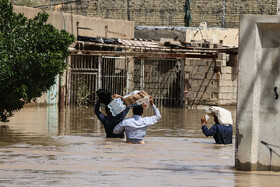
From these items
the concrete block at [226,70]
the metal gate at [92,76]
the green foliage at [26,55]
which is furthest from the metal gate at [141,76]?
the green foliage at [26,55]

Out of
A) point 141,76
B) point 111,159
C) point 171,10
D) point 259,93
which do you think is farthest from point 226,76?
point 259,93

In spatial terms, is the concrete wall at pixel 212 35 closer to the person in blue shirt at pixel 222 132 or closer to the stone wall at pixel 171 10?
the stone wall at pixel 171 10

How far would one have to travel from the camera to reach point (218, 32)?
33.7 meters

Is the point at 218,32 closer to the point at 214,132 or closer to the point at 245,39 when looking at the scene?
the point at 214,132

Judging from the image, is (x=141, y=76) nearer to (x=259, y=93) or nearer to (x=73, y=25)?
(x=73, y=25)

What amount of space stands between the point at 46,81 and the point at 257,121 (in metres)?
7.78

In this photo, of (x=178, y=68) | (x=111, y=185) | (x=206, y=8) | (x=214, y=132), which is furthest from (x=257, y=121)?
(x=206, y=8)

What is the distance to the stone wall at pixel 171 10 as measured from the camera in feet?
148

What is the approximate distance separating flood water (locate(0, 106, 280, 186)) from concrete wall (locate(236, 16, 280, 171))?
284 millimetres

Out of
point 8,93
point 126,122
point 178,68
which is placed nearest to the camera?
point 126,122

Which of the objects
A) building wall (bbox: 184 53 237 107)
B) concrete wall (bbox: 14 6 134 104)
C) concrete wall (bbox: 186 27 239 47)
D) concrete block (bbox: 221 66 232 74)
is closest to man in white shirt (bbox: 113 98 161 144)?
concrete wall (bbox: 14 6 134 104)

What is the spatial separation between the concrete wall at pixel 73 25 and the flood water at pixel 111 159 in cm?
927

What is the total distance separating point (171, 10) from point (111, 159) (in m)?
37.2

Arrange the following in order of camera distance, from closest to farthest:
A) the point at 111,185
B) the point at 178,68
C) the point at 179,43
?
1. the point at 111,185
2. the point at 179,43
3. the point at 178,68
